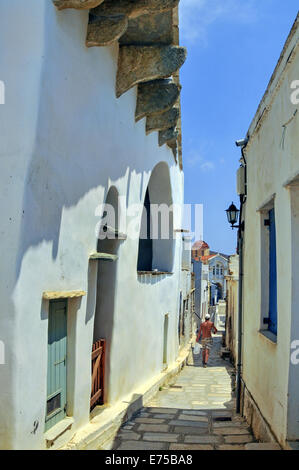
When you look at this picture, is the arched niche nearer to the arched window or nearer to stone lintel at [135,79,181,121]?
stone lintel at [135,79,181,121]

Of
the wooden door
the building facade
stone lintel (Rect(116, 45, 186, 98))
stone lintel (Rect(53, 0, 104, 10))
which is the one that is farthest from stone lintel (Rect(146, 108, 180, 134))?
the building facade

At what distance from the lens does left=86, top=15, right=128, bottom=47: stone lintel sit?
5078 millimetres

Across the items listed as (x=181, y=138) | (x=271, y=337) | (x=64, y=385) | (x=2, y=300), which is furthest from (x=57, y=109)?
(x=181, y=138)

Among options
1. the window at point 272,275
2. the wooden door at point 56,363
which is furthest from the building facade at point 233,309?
the wooden door at point 56,363

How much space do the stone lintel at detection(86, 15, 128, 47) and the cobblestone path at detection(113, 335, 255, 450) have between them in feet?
14.9

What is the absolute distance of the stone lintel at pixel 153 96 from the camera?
24.5ft

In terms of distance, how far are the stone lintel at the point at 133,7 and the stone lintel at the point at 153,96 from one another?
82.6 inches

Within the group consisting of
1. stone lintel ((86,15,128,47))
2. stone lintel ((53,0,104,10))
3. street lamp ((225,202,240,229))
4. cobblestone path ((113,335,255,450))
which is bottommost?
cobblestone path ((113,335,255,450))

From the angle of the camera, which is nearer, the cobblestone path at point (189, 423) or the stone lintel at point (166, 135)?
the cobblestone path at point (189, 423)

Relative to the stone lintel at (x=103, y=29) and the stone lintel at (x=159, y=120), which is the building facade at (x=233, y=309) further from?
the stone lintel at (x=103, y=29)

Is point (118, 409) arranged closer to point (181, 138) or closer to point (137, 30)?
point (137, 30)

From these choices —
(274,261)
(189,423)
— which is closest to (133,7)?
(274,261)

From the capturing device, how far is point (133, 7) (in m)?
5.35

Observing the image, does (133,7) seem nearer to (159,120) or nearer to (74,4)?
(74,4)
